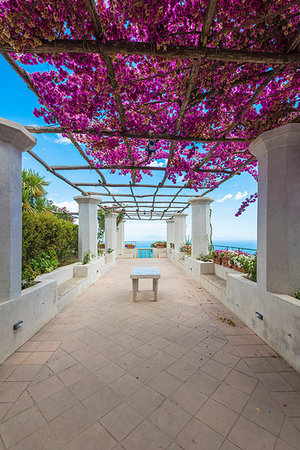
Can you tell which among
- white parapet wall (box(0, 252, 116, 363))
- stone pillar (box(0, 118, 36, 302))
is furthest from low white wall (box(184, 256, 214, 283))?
stone pillar (box(0, 118, 36, 302))

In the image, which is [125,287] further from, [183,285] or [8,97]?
[8,97]

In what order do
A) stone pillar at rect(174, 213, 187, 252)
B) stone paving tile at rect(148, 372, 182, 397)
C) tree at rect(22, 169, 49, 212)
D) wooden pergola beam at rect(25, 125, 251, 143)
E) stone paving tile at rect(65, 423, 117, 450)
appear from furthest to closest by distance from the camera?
stone pillar at rect(174, 213, 187, 252)
tree at rect(22, 169, 49, 212)
wooden pergola beam at rect(25, 125, 251, 143)
stone paving tile at rect(148, 372, 182, 397)
stone paving tile at rect(65, 423, 117, 450)

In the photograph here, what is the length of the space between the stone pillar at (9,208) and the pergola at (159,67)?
0.54 meters

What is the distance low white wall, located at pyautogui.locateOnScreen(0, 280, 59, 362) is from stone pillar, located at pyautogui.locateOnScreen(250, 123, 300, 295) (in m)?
3.99

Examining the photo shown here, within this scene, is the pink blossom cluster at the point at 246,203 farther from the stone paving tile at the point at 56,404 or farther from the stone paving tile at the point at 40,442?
the stone paving tile at the point at 40,442

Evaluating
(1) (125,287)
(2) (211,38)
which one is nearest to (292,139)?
(2) (211,38)

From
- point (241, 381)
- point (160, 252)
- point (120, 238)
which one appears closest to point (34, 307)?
point (241, 381)

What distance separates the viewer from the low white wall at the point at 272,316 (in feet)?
7.61

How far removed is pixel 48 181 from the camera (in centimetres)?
588

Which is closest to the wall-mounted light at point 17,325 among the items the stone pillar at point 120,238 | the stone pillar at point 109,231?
the stone pillar at point 109,231

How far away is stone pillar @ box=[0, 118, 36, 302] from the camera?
257 cm

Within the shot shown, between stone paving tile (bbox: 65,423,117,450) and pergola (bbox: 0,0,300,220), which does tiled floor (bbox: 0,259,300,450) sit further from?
pergola (bbox: 0,0,300,220)

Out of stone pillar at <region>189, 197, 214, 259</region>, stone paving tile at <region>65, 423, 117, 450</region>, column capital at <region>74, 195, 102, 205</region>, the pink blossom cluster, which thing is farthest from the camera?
stone pillar at <region>189, 197, 214, 259</region>

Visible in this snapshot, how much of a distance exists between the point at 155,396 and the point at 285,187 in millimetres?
3370
